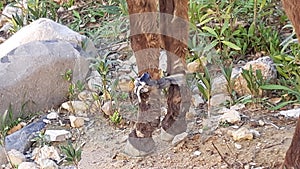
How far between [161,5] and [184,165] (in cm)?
58

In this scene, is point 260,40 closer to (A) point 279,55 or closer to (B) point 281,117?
(A) point 279,55

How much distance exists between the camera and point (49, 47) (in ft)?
8.68

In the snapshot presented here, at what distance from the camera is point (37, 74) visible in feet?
8.49

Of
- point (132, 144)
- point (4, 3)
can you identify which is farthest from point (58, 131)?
point (4, 3)

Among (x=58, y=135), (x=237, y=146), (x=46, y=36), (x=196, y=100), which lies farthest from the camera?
(x=46, y=36)

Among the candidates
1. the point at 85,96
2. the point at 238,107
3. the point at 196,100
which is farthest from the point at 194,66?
the point at 85,96

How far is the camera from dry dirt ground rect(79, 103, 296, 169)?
A: 1.97 m

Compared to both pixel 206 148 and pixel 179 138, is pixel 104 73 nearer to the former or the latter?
pixel 179 138

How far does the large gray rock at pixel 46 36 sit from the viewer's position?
111 inches

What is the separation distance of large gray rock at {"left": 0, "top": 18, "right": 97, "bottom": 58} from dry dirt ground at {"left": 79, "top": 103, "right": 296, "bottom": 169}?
679 millimetres

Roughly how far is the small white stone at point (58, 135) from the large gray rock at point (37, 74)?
0.30 metres

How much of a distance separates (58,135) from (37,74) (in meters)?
0.39

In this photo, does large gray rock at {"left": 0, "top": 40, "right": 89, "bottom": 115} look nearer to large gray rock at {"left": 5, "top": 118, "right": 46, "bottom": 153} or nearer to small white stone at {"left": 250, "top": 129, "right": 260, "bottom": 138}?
large gray rock at {"left": 5, "top": 118, "right": 46, "bottom": 153}

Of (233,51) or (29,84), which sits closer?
(29,84)
